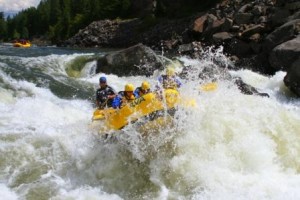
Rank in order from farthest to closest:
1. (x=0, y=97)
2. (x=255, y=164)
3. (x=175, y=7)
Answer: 1. (x=175, y=7)
2. (x=0, y=97)
3. (x=255, y=164)

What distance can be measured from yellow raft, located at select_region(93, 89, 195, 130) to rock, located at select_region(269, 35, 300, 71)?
33.2ft

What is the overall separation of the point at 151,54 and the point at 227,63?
473 cm

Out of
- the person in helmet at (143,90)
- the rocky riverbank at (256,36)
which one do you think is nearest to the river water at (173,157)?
the person in helmet at (143,90)

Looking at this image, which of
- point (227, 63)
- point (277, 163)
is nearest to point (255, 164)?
point (277, 163)

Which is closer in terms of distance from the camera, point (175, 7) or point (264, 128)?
point (264, 128)

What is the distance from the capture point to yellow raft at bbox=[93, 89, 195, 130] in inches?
337

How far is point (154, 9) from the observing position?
56.8 metres

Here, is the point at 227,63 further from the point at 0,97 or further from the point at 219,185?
the point at 219,185

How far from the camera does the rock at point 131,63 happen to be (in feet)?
61.6

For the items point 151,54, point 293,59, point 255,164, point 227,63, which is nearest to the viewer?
point 255,164

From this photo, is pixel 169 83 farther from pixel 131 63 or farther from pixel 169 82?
pixel 131 63

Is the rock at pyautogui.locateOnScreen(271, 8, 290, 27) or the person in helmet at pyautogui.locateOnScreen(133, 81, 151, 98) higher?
the rock at pyautogui.locateOnScreen(271, 8, 290, 27)

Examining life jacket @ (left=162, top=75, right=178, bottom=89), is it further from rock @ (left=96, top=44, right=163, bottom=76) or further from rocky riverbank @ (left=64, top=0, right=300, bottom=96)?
rock @ (left=96, top=44, right=163, bottom=76)

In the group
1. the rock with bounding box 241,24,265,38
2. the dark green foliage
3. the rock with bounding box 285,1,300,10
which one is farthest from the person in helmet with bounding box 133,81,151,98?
the dark green foliage
